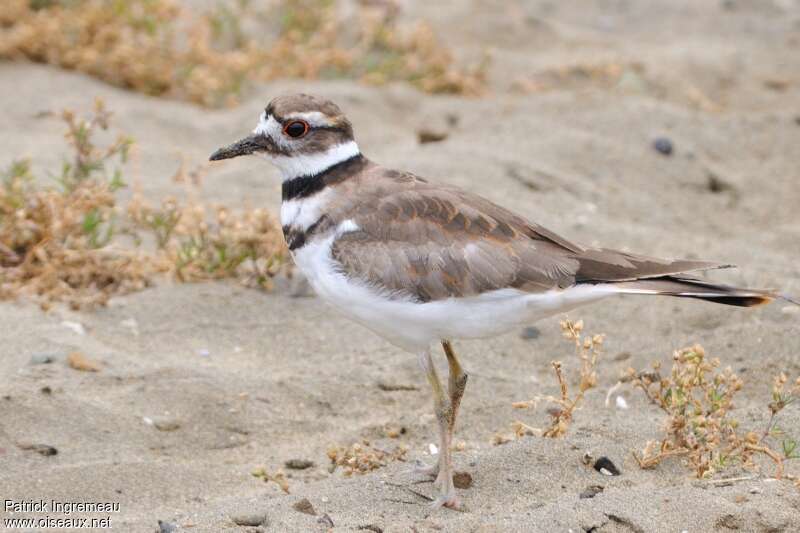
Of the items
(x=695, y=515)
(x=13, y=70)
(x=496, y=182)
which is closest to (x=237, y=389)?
(x=695, y=515)

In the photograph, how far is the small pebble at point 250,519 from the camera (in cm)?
402

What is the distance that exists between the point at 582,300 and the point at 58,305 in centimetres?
280

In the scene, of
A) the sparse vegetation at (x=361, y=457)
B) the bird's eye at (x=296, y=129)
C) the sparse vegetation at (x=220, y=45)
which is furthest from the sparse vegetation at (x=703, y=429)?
the sparse vegetation at (x=220, y=45)

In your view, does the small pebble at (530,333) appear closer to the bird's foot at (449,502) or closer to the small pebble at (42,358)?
the bird's foot at (449,502)

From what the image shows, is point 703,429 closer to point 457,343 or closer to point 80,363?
point 457,343

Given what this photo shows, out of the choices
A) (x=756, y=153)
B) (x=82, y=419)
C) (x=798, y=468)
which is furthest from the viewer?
(x=756, y=153)

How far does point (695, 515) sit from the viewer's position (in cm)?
398

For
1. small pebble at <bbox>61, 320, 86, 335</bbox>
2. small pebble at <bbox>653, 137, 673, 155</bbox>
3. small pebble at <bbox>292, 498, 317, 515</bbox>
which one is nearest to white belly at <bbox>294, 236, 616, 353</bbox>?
small pebble at <bbox>292, 498, 317, 515</bbox>

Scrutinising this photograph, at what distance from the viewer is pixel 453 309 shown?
13.7 feet

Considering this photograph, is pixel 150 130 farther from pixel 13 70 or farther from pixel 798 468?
pixel 798 468

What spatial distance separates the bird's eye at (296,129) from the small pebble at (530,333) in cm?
191

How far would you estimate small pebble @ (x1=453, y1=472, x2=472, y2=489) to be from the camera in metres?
4.45

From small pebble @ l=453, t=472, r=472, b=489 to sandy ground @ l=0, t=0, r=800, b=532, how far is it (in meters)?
0.05

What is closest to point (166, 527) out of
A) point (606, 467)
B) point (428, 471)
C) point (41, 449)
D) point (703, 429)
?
point (41, 449)
